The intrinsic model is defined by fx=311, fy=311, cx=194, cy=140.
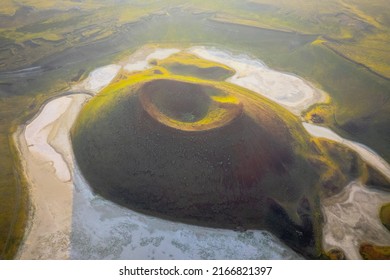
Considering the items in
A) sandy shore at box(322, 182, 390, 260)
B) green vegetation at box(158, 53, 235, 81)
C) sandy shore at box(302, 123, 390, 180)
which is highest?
green vegetation at box(158, 53, 235, 81)

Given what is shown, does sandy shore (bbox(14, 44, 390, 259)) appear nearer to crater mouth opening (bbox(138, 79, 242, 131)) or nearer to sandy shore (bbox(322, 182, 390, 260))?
sandy shore (bbox(322, 182, 390, 260))

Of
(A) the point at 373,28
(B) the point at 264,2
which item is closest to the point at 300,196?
(A) the point at 373,28

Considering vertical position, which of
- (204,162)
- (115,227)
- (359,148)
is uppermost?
(204,162)

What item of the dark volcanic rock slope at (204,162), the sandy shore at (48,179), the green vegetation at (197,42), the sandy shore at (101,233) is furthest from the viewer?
the green vegetation at (197,42)

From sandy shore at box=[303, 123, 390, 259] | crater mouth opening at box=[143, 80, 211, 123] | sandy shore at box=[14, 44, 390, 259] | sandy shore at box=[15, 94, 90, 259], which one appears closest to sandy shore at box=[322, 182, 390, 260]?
sandy shore at box=[303, 123, 390, 259]

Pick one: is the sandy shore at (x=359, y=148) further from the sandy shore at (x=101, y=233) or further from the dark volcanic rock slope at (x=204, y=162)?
the sandy shore at (x=101, y=233)

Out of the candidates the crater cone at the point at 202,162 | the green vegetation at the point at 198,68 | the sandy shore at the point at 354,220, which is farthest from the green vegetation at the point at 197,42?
the crater cone at the point at 202,162

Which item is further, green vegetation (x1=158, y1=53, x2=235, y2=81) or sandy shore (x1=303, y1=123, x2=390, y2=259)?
green vegetation (x1=158, y1=53, x2=235, y2=81)

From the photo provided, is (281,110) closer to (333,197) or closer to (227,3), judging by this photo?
(333,197)

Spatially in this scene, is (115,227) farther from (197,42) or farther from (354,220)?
(197,42)

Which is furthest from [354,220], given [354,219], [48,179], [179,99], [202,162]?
[48,179]

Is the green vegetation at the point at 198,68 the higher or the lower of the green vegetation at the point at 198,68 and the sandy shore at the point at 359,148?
the higher
